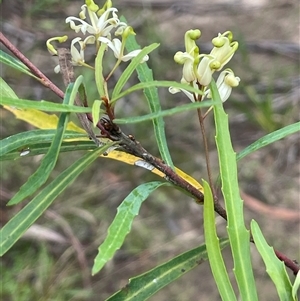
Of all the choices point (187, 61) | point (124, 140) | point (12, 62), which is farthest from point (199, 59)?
point (12, 62)

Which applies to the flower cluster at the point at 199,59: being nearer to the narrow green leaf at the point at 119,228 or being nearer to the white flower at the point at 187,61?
the white flower at the point at 187,61

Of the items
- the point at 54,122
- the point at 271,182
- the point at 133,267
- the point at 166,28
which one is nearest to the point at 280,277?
the point at 54,122

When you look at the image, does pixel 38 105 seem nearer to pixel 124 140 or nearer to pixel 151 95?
pixel 124 140

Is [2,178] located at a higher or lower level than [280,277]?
lower

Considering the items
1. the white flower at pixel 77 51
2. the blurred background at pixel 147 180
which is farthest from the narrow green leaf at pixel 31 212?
the blurred background at pixel 147 180

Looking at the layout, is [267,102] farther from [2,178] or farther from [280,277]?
[280,277]

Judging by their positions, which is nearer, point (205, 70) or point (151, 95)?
point (205, 70)
